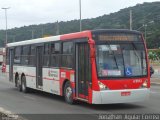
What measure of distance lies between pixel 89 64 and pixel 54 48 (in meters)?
3.79

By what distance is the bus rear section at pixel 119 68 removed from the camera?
14.0m

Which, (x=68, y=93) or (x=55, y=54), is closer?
(x=68, y=93)

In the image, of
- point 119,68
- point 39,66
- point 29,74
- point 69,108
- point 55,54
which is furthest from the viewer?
point 29,74

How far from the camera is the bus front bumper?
13859mm

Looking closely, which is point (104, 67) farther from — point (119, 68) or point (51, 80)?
point (51, 80)

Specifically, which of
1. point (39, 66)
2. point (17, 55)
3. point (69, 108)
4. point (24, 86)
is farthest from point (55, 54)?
point (17, 55)

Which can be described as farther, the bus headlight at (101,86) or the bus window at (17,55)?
the bus window at (17,55)

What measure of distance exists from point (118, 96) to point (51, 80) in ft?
15.3

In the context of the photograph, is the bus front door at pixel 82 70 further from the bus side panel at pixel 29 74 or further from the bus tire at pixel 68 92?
the bus side panel at pixel 29 74

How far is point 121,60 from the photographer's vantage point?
566 inches

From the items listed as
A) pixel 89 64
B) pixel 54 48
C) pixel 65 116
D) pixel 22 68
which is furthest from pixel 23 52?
pixel 65 116

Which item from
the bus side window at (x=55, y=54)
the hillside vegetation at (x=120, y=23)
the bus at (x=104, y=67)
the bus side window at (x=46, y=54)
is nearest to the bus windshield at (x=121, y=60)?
the bus at (x=104, y=67)

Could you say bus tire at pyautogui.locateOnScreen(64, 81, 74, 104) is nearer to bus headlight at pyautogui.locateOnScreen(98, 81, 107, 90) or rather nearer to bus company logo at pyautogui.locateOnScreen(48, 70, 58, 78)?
bus company logo at pyautogui.locateOnScreen(48, 70, 58, 78)

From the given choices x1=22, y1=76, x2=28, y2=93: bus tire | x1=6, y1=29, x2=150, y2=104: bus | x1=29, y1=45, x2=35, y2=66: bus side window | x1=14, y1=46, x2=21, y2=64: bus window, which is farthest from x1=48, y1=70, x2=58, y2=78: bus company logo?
x1=14, y1=46, x2=21, y2=64: bus window
